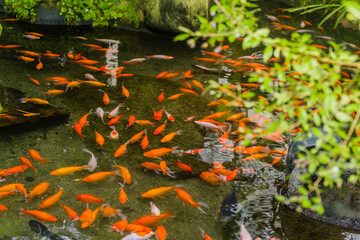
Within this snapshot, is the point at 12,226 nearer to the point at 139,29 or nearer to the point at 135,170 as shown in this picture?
the point at 135,170

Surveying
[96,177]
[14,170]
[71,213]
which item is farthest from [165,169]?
[14,170]

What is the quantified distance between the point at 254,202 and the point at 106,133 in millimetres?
1701

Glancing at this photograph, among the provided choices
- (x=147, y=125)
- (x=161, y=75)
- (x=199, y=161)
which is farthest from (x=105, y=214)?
(x=161, y=75)

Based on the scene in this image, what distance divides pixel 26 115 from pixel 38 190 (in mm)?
1064

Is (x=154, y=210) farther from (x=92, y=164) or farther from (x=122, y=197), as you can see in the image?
(x=92, y=164)

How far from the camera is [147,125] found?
429 centimetres

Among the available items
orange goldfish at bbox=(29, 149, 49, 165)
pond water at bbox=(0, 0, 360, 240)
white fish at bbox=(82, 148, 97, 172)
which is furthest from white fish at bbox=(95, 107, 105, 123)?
orange goldfish at bbox=(29, 149, 49, 165)

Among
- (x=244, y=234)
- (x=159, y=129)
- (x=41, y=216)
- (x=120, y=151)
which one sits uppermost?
(x=159, y=129)

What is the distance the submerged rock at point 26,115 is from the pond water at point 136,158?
0.26ft

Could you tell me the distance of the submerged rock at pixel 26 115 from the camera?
12.5 ft

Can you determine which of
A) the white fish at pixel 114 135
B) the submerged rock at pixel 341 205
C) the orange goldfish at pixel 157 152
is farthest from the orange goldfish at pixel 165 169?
the submerged rock at pixel 341 205

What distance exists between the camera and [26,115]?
3930mm

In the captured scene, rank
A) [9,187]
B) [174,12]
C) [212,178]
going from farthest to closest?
[174,12], [212,178], [9,187]

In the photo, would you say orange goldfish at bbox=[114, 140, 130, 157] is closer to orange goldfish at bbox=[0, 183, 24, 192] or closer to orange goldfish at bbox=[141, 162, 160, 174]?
orange goldfish at bbox=[141, 162, 160, 174]
